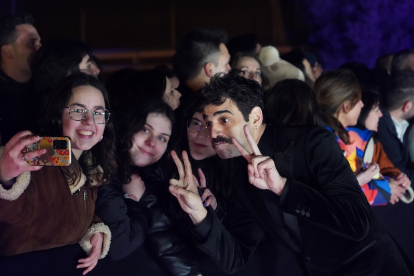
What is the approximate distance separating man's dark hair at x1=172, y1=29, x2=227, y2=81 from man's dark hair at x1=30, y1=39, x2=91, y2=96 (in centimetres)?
72

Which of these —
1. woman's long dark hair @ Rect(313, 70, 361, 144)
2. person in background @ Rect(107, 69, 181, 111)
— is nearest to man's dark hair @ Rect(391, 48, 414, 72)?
woman's long dark hair @ Rect(313, 70, 361, 144)

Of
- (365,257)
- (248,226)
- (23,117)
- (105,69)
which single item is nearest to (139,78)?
(23,117)

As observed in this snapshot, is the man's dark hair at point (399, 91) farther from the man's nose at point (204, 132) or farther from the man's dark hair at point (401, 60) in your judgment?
the man's nose at point (204, 132)

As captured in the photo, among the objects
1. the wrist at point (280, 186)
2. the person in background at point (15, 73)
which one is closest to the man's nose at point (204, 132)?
the wrist at point (280, 186)

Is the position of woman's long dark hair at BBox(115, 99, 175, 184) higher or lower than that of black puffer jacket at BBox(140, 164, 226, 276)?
higher

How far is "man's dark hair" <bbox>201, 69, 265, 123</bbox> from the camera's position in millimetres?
2100

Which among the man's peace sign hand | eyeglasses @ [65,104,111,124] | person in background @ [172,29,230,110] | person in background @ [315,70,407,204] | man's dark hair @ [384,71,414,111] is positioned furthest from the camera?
man's dark hair @ [384,71,414,111]

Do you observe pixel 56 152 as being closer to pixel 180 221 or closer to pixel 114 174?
pixel 114 174

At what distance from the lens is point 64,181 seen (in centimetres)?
190

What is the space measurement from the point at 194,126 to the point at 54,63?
86 cm

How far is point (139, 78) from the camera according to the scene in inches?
114

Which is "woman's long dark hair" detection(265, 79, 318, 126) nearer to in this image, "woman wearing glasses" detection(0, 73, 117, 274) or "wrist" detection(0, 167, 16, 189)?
"woman wearing glasses" detection(0, 73, 117, 274)

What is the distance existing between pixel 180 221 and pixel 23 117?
1.20 metres

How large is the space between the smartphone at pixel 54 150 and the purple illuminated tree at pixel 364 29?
19.9 feet
